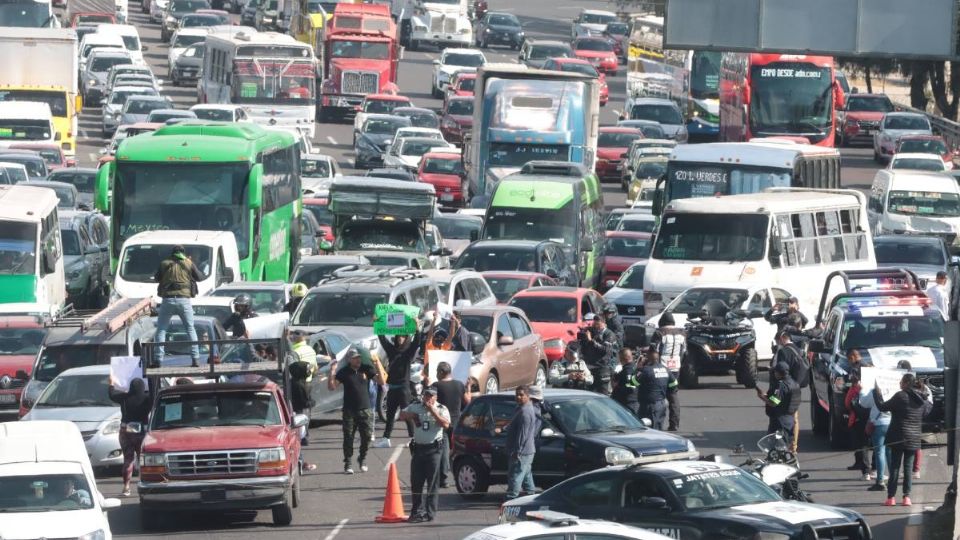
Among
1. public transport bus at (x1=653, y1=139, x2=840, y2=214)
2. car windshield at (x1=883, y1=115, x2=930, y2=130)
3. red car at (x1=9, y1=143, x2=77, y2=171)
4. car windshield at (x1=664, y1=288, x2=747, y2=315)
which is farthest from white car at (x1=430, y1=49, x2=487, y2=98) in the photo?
car windshield at (x1=664, y1=288, x2=747, y2=315)

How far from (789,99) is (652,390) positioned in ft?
96.1

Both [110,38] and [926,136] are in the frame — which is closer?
[926,136]

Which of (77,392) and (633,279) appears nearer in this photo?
(77,392)

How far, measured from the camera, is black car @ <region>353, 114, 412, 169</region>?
5656cm

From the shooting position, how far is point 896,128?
6181cm

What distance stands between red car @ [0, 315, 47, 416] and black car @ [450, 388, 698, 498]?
328 inches

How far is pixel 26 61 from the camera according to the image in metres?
56.4

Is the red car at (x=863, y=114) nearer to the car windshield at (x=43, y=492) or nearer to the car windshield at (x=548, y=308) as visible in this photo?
the car windshield at (x=548, y=308)

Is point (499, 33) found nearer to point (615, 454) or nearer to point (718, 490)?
point (615, 454)

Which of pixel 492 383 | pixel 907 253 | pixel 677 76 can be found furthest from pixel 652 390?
A: pixel 677 76

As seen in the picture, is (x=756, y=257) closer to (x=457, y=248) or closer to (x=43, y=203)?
(x=457, y=248)

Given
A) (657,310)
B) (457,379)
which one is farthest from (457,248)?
(457,379)

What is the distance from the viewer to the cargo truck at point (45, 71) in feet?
183

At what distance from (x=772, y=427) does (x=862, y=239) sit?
49.3 feet
